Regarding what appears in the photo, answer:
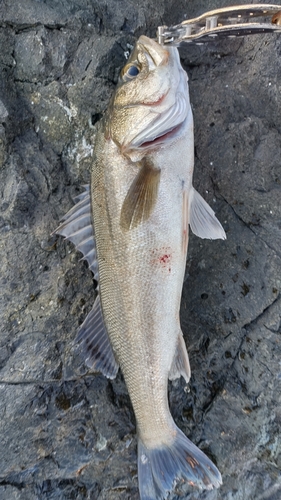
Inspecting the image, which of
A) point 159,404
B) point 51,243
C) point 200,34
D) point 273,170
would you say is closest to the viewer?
point 200,34

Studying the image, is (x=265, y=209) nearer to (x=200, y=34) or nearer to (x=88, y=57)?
(x=200, y=34)

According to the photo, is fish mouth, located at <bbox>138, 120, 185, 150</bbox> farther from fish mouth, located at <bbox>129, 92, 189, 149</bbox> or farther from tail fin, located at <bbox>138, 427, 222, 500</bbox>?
tail fin, located at <bbox>138, 427, 222, 500</bbox>

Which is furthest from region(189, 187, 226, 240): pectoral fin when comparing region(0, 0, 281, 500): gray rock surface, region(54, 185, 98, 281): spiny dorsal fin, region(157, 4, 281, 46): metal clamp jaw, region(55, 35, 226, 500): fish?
region(157, 4, 281, 46): metal clamp jaw

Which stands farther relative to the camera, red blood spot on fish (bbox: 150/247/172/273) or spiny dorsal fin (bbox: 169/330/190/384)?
spiny dorsal fin (bbox: 169/330/190/384)

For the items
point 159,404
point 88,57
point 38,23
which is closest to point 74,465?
point 159,404

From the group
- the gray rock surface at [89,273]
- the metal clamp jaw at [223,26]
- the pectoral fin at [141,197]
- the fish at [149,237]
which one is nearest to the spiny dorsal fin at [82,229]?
the fish at [149,237]

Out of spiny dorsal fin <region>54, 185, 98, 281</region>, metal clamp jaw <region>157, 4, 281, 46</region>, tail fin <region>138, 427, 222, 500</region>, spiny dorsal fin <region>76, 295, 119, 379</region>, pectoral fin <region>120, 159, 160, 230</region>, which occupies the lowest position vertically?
tail fin <region>138, 427, 222, 500</region>
